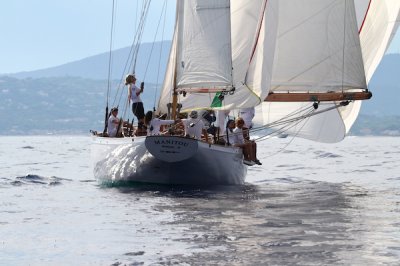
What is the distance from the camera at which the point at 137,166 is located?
79.0 feet

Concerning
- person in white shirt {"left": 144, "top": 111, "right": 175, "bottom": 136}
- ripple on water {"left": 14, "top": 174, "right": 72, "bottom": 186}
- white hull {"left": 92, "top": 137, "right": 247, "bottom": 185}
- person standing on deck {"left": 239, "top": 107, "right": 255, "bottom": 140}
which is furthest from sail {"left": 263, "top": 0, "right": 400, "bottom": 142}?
ripple on water {"left": 14, "top": 174, "right": 72, "bottom": 186}

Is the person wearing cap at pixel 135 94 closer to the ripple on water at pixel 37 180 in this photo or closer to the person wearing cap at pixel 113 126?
the person wearing cap at pixel 113 126

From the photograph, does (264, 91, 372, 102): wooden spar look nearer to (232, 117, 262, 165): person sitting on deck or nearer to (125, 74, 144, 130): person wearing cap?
(232, 117, 262, 165): person sitting on deck

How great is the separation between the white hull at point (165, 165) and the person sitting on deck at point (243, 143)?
955 millimetres

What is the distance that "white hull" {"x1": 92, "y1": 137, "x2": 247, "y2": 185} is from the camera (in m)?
23.6

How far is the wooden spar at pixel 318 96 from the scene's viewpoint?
25775mm

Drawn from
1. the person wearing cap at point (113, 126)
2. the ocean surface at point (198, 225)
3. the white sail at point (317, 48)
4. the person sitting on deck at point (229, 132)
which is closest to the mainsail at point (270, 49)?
the white sail at point (317, 48)

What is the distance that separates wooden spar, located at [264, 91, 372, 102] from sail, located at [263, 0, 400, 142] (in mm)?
260

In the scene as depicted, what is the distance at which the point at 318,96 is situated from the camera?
26.8 m

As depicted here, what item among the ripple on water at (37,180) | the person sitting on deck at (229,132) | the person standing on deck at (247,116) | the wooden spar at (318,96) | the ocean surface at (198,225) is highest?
the wooden spar at (318,96)

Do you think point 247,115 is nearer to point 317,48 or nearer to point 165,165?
point 317,48

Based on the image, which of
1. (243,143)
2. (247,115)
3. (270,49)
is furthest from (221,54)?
(247,115)

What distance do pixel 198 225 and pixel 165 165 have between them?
7.49 m

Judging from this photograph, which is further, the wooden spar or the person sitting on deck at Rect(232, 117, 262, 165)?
the person sitting on deck at Rect(232, 117, 262, 165)
